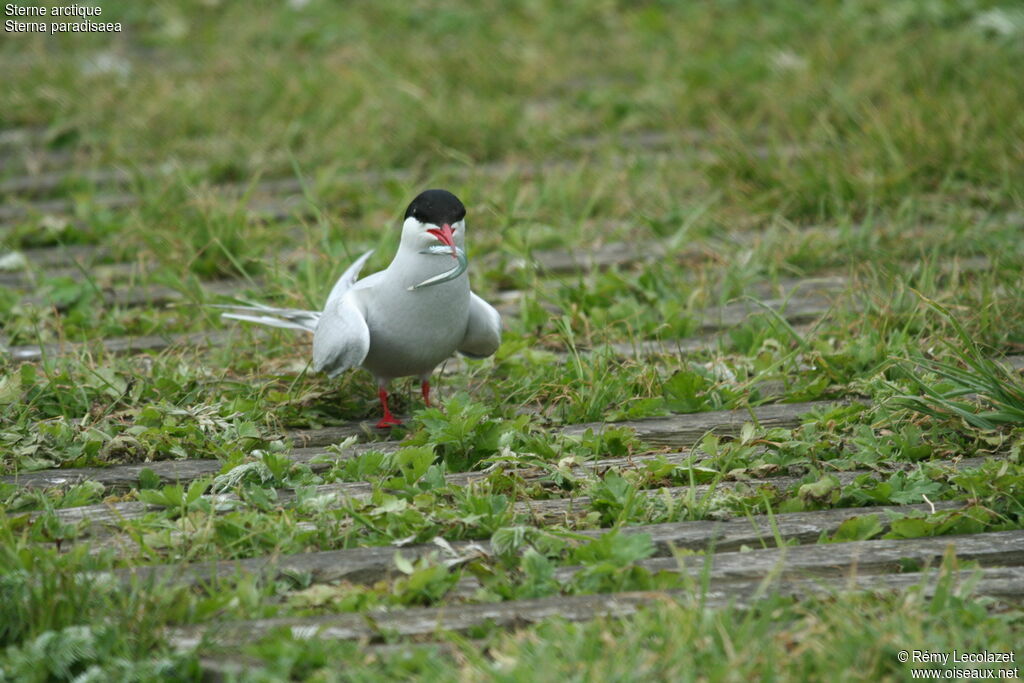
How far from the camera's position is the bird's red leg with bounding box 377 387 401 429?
12.3ft

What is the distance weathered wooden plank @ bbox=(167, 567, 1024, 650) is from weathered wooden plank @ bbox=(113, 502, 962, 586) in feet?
0.48

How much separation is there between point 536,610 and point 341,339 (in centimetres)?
127

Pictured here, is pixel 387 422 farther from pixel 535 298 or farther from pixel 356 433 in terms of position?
pixel 535 298

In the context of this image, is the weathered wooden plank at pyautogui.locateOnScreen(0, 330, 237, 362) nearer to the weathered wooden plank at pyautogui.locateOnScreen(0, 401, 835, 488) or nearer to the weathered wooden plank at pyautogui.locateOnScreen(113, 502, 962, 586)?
the weathered wooden plank at pyautogui.locateOnScreen(0, 401, 835, 488)

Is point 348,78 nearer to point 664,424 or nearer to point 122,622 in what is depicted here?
point 664,424

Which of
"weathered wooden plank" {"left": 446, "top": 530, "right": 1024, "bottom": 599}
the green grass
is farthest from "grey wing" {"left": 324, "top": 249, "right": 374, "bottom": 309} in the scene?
"weathered wooden plank" {"left": 446, "top": 530, "right": 1024, "bottom": 599}

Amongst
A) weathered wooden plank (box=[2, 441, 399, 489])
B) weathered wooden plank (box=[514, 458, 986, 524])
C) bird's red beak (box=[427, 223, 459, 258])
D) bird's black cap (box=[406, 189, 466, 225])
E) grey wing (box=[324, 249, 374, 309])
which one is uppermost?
bird's black cap (box=[406, 189, 466, 225])

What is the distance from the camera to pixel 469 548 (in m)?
2.86

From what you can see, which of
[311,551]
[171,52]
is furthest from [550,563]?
[171,52]

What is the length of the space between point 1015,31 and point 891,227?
3.29 meters

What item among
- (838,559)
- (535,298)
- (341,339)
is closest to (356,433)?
(341,339)

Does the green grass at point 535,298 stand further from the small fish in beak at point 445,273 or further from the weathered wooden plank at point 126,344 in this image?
the small fish in beak at point 445,273

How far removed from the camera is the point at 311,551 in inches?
114

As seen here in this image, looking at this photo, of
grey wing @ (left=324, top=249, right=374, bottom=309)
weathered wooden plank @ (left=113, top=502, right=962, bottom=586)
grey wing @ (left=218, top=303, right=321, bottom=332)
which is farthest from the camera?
grey wing @ (left=218, top=303, right=321, bottom=332)
